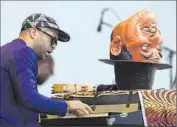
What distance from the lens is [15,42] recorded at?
211 centimetres

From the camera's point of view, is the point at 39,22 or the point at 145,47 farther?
the point at 145,47

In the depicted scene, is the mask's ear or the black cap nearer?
the black cap

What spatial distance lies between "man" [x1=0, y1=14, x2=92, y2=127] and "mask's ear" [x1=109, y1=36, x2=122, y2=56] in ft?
3.69

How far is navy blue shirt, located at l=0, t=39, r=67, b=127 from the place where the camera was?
1.97 metres

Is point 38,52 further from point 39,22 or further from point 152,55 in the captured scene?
point 152,55

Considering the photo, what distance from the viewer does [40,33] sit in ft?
7.10

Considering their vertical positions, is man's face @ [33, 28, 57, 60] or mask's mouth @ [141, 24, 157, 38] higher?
mask's mouth @ [141, 24, 157, 38]

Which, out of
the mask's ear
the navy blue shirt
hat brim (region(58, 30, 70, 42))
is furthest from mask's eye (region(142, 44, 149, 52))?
the navy blue shirt

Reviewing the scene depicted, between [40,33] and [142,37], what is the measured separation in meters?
1.14

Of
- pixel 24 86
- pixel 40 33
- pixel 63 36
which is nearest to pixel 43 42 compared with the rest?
pixel 40 33

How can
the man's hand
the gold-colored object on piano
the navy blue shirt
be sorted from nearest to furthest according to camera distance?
1. the navy blue shirt
2. the man's hand
3. the gold-colored object on piano

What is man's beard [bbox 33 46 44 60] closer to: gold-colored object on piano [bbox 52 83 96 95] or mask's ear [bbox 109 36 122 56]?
gold-colored object on piano [bbox 52 83 96 95]

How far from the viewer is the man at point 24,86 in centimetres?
197

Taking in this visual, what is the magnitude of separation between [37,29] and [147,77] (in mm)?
1170
